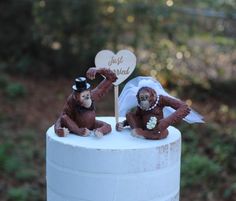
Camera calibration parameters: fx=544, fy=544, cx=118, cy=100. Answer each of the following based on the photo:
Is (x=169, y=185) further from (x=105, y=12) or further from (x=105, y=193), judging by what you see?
(x=105, y=12)

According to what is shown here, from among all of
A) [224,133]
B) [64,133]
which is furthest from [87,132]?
[224,133]

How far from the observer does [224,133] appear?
5.20 meters

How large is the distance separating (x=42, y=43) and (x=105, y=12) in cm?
101

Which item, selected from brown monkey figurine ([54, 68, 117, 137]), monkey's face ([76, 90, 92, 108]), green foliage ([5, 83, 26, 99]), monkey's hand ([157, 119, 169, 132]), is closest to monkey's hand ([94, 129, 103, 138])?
brown monkey figurine ([54, 68, 117, 137])

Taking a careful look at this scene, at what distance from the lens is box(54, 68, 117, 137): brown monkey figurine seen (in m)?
2.15

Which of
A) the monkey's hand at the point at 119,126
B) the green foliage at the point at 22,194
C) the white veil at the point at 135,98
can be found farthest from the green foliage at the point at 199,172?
the monkey's hand at the point at 119,126

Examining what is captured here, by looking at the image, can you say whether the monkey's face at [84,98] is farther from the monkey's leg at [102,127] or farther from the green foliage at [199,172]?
the green foliage at [199,172]

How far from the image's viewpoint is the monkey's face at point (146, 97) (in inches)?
85.2

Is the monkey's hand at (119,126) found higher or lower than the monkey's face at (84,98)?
lower

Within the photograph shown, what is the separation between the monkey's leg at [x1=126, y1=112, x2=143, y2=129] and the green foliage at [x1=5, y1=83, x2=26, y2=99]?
4.23 m

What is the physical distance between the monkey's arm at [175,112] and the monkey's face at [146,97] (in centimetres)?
5

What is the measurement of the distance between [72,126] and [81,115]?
58 mm

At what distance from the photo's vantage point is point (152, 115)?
7.19ft

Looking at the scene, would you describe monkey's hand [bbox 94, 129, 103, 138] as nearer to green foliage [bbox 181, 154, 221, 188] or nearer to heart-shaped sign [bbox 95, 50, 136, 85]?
heart-shaped sign [bbox 95, 50, 136, 85]
